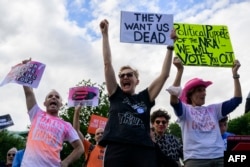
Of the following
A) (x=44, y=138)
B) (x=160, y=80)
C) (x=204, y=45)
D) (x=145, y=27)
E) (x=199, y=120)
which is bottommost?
(x=44, y=138)

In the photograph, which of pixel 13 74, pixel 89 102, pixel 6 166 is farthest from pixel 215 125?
pixel 6 166

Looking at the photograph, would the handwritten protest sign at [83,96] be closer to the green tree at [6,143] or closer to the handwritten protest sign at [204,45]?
the handwritten protest sign at [204,45]

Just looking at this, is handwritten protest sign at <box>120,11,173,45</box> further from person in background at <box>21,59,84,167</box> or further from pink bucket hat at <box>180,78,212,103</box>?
person in background at <box>21,59,84,167</box>

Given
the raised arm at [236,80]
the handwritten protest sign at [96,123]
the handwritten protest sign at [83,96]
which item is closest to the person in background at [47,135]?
the raised arm at [236,80]

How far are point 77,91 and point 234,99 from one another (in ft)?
13.5

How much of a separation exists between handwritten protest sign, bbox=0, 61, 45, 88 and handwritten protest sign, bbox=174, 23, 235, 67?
200 cm

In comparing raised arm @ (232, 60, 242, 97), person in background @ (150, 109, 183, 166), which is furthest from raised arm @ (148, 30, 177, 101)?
person in background @ (150, 109, 183, 166)

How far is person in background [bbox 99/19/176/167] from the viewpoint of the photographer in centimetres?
394

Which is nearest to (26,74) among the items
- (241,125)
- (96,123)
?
(96,123)

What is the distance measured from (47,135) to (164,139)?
1610 mm

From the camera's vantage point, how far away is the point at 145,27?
587 centimetres

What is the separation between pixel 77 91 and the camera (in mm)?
8828

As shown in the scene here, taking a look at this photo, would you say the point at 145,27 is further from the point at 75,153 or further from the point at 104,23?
the point at 75,153

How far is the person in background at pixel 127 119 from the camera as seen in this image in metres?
3.94
